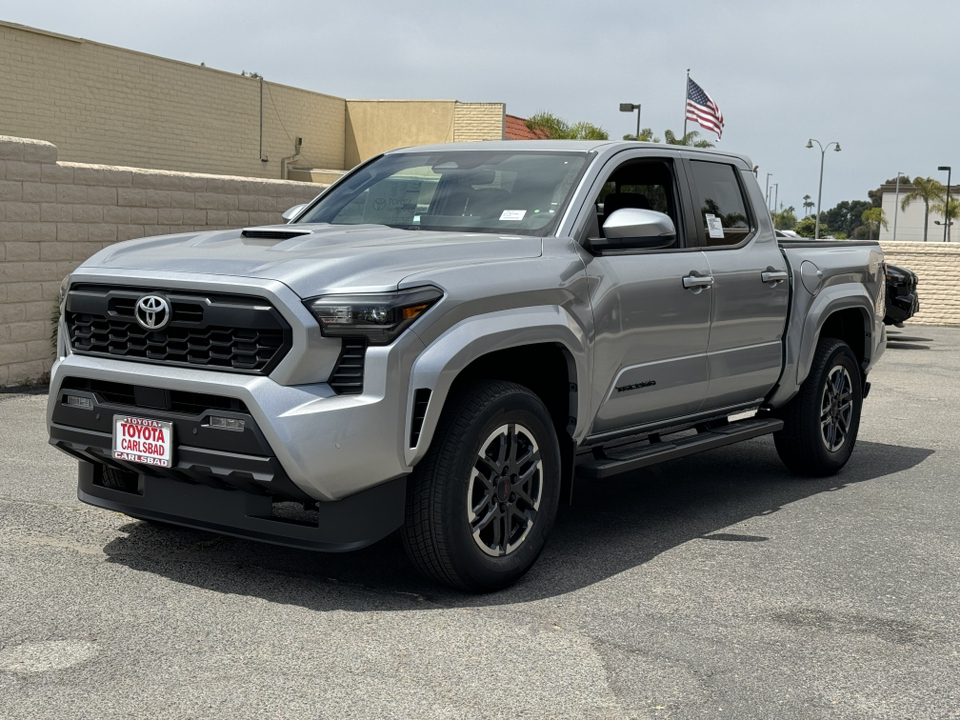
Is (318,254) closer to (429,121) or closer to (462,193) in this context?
(462,193)

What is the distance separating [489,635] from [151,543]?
199 centimetres

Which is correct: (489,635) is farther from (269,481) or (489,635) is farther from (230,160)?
(230,160)

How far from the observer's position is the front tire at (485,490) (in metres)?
4.96

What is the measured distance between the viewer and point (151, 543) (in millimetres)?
5859

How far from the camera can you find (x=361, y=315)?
4668 mm

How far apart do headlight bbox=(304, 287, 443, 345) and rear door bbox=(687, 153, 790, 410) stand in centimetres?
250

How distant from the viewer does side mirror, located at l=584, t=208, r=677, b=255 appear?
577 cm

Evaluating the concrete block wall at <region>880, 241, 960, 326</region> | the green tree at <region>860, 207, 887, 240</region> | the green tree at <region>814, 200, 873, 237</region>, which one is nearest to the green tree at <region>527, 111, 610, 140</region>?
the concrete block wall at <region>880, 241, 960, 326</region>

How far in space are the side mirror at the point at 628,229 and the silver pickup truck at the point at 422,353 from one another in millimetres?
11

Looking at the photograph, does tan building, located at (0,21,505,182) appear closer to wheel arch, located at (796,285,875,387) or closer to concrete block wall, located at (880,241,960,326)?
concrete block wall, located at (880,241,960,326)

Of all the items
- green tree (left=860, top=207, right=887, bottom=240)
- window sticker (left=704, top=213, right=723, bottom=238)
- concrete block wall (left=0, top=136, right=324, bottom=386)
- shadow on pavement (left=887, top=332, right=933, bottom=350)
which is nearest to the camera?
window sticker (left=704, top=213, right=723, bottom=238)

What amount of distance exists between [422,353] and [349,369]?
30 centimetres

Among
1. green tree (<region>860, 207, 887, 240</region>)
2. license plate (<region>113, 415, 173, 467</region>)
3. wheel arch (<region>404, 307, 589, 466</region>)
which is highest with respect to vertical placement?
green tree (<region>860, 207, 887, 240</region>)

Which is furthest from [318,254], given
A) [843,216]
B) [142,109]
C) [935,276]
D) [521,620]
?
[843,216]
